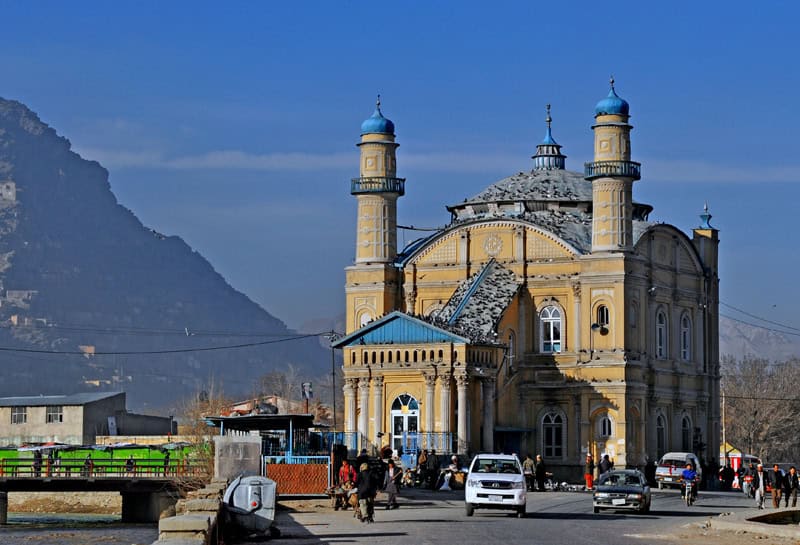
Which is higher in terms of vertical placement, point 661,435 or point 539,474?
point 661,435

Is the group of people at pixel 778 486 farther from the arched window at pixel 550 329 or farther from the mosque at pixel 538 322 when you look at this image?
the arched window at pixel 550 329

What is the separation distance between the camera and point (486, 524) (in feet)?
140

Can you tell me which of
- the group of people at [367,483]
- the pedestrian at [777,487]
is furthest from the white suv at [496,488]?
the pedestrian at [777,487]

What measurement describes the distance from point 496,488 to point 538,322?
36.9 metres

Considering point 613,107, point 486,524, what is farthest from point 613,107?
point 486,524

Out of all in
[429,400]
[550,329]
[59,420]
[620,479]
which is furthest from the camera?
[59,420]

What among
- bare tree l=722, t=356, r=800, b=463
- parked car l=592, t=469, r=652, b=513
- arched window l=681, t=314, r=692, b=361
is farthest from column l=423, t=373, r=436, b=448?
bare tree l=722, t=356, r=800, b=463

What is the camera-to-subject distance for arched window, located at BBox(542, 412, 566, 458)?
81.4 metres

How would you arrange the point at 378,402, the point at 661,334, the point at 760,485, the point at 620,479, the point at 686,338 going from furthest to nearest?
the point at 686,338
the point at 661,334
the point at 378,402
the point at 760,485
the point at 620,479

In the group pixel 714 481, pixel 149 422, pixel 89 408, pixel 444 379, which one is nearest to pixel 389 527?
pixel 444 379

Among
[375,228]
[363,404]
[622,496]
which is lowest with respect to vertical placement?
[622,496]

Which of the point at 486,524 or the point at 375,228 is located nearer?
the point at 486,524

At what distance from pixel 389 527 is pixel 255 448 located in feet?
38.5

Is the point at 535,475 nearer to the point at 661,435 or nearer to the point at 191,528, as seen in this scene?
the point at 661,435
